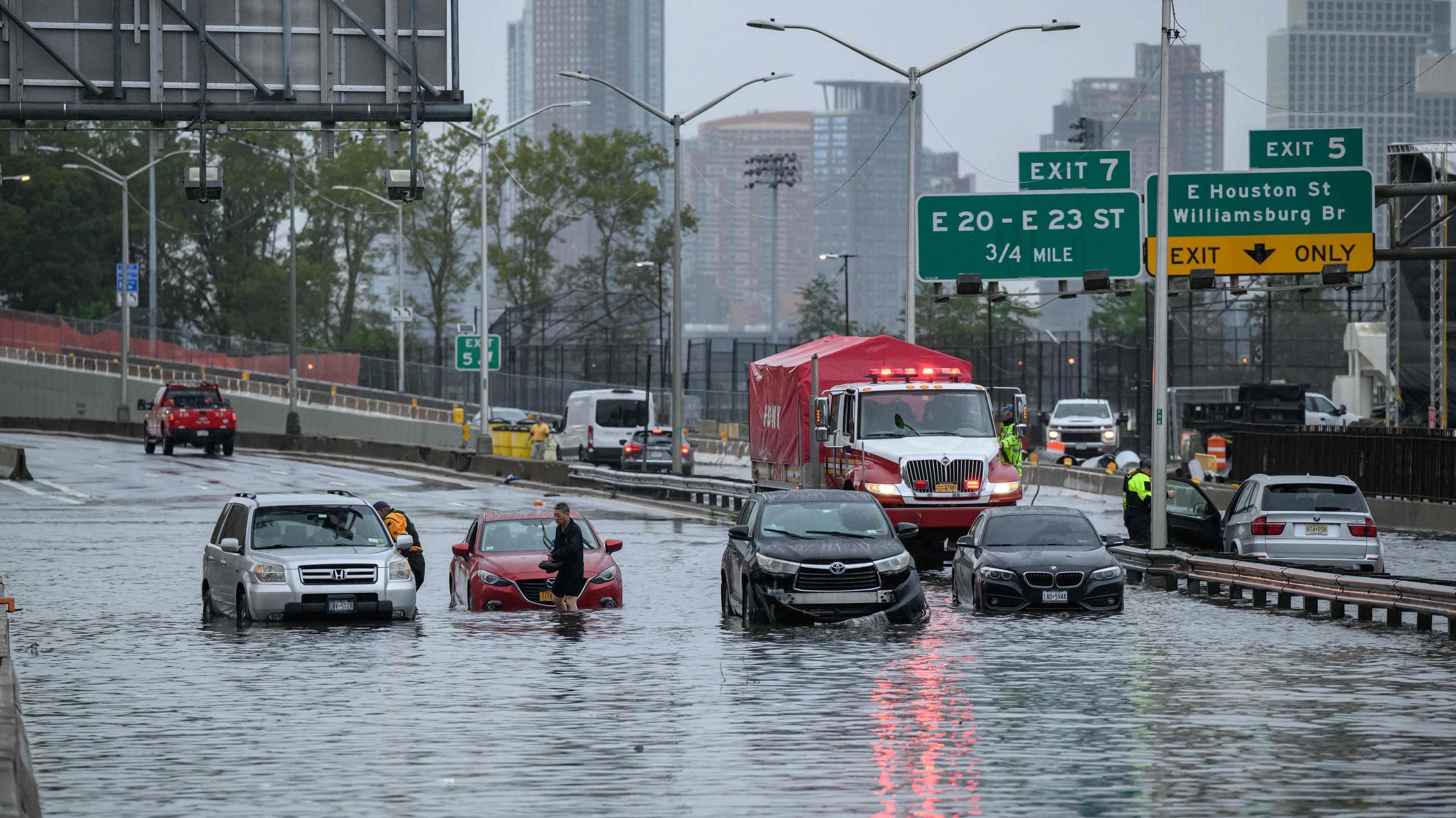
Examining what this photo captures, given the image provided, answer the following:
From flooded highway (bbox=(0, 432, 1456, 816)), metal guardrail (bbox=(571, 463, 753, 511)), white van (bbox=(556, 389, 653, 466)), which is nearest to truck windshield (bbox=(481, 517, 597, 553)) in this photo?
flooded highway (bbox=(0, 432, 1456, 816))

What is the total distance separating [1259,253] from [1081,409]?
84.3ft

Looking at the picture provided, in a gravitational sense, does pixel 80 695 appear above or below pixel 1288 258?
below

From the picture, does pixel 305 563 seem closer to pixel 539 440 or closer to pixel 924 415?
pixel 924 415

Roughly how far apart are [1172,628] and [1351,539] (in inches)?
241

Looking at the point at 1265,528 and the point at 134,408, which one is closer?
the point at 1265,528

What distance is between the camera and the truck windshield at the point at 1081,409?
6306cm

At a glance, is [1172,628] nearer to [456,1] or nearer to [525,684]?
[525,684]

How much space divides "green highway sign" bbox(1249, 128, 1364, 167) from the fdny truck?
10.7 metres

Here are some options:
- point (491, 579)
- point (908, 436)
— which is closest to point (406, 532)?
point (491, 579)

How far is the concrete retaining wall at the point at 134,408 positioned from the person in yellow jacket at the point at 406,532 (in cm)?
6103

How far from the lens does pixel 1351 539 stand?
26594mm

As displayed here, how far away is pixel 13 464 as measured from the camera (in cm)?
5438

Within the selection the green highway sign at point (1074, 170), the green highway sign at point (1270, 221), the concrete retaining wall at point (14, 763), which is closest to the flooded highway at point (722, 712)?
the concrete retaining wall at point (14, 763)

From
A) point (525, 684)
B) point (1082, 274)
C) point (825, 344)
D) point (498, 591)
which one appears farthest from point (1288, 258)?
point (525, 684)
